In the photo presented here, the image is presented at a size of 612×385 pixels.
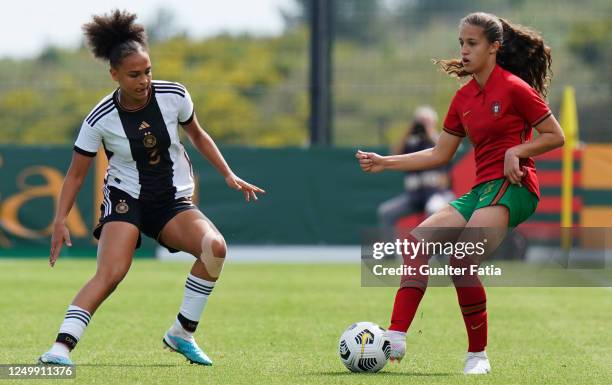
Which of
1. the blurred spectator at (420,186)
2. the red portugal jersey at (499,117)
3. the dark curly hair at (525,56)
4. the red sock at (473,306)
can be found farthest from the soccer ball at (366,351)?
the blurred spectator at (420,186)

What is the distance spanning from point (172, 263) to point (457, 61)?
10912mm

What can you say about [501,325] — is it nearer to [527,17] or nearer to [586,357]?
[586,357]

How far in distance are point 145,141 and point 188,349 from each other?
128 cm

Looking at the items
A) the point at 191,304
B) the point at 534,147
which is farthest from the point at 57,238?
the point at 534,147

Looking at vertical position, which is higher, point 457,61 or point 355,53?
point 457,61

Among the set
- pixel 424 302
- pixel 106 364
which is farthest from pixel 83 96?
pixel 106 364

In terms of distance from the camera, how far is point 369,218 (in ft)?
64.1

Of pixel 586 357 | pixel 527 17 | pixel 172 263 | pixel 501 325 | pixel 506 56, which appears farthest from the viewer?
pixel 527 17

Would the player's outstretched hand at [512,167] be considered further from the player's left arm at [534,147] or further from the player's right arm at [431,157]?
the player's right arm at [431,157]

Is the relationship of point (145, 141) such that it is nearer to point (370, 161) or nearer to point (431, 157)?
point (370, 161)

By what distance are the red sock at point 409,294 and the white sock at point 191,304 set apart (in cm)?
119

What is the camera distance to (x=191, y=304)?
7695 mm

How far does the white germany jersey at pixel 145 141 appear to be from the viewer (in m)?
7.45

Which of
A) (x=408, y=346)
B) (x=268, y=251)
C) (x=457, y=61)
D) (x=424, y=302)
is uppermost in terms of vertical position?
(x=457, y=61)
